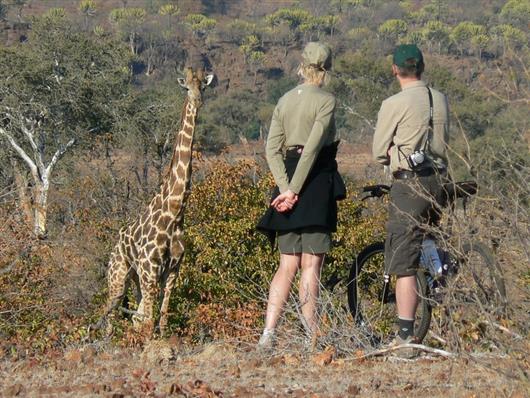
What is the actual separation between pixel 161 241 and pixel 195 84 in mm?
1194

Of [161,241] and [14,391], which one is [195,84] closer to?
[161,241]

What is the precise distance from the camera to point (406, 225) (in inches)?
234

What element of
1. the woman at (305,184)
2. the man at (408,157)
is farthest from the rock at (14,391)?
the man at (408,157)

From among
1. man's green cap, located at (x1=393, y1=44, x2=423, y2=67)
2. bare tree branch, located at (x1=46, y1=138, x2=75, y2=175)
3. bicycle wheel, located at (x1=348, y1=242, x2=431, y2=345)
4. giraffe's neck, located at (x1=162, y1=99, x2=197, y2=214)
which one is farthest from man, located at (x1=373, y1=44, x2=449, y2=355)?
bare tree branch, located at (x1=46, y1=138, x2=75, y2=175)

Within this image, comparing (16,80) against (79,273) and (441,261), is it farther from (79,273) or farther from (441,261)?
(441,261)

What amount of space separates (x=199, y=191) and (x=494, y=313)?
6423 mm

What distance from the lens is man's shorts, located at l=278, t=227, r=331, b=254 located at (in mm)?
6277

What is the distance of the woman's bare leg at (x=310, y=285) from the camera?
625 centimetres

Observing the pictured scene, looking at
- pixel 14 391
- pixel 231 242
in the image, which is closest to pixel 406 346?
pixel 14 391

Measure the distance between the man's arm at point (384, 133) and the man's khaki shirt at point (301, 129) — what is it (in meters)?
0.33

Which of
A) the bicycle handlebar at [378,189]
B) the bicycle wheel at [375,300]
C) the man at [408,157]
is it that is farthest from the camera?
the bicycle handlebar at [378,189]

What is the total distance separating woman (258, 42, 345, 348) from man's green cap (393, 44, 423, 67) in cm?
46

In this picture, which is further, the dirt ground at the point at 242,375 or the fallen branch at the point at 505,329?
the dirt ground at the point at 242,375

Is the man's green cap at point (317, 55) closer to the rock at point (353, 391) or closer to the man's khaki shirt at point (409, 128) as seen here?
the man's khaki shirt at point (409, 128)
